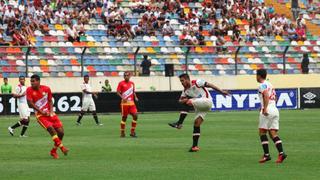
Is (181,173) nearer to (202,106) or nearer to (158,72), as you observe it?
(202,106)

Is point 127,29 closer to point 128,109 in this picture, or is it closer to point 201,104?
point 128,109

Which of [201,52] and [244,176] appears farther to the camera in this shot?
[201,52]

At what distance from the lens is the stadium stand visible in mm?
48469

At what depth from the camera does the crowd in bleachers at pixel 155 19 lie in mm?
49781

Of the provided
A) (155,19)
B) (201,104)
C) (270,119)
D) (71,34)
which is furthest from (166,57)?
(270,119)

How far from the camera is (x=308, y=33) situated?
59969 mm

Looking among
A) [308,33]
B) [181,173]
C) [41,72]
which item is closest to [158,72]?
[41,72]

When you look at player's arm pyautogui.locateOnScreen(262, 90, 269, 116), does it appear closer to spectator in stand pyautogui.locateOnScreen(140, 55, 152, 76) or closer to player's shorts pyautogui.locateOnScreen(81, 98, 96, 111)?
player's shorts pyautogui.locateOnScreen(81, 98, 96, 111)

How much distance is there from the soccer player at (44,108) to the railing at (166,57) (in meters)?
24.0

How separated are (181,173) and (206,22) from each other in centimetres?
3835

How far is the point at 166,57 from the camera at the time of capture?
5066 centimetres

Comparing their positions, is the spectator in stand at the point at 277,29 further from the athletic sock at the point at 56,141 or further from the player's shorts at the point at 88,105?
the athletic sock at the point at 56,141

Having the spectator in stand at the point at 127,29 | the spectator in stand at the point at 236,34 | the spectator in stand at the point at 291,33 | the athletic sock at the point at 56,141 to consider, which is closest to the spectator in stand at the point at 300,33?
the spectator in stand at the point at 291,33

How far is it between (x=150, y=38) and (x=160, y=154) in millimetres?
30817
